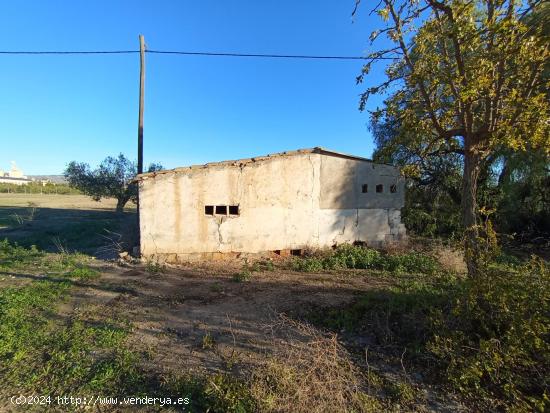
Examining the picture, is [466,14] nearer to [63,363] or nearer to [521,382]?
[521,382]

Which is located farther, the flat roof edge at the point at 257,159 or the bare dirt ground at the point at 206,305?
the flat roof edge at the point at 257,159

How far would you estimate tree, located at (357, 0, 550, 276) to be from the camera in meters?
3.77

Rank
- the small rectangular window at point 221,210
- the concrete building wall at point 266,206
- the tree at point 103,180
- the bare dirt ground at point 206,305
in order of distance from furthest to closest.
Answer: the tree at point 103,180
the small rectangular window at point 221,210
the concrete building wall at point 266,206
the bare dirt ground at point 206,305

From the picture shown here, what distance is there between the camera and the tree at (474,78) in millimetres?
3766

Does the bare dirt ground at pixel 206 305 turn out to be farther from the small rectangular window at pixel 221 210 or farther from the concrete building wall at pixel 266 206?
the small rectangular window at pixel 221 210

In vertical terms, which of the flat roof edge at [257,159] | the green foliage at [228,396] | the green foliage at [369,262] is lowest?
the green foliage at [228,396]

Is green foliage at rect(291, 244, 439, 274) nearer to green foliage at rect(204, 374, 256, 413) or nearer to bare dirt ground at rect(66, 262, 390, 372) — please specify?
bare dirt ground at rect(66, 262, 390, 372)

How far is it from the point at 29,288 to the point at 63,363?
3.82 m

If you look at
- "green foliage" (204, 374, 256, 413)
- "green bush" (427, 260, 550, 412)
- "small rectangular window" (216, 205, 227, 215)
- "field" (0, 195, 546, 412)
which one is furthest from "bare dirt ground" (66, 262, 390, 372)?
"green bush" (427, 260, 550, 412)

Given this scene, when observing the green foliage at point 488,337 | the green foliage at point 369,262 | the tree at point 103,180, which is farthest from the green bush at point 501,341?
the tree at point 103,180

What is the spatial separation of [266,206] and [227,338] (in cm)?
567

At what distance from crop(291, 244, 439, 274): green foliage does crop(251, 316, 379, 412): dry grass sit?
16.7 feet

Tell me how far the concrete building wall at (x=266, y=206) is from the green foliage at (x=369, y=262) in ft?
3.76

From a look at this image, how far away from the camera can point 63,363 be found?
12.5 feet
